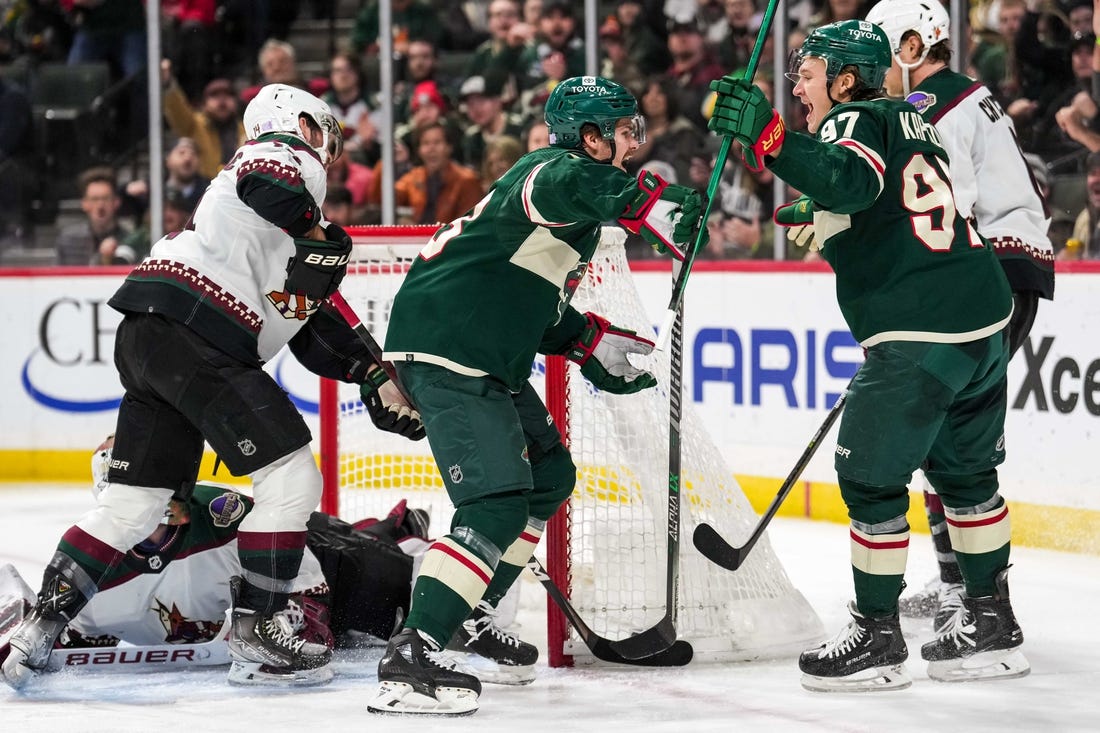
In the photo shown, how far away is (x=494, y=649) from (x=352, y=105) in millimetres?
4099

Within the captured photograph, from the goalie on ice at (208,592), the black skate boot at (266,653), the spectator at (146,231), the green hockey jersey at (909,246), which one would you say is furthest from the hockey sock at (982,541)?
the spectator at (146,231)

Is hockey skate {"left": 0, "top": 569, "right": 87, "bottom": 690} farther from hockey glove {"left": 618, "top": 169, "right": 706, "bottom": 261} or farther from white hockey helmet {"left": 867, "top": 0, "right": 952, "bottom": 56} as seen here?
white hockey helmet {"left": 867, "top": 0, "right": 952, "bottom": 56}

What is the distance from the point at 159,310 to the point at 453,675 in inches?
37.4

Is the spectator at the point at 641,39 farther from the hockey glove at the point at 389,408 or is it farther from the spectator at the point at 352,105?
the hockey glove at the point at 389,408

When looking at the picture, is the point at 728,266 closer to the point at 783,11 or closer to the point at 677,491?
the point at 783,11

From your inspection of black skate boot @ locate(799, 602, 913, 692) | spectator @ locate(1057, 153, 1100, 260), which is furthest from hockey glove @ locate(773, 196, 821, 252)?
spectator @ locate(1057, 153, 1100, 260)

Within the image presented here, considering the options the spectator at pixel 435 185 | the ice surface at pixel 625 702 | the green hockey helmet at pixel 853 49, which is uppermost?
the spectator at pixel 435 185

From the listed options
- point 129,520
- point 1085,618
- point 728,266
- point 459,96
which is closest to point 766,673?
point 1085,618

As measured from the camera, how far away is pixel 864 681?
3115mm

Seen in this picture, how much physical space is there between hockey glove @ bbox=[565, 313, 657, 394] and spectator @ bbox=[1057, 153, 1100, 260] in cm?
219

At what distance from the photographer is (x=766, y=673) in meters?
3.34

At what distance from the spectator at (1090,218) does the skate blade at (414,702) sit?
2854mm

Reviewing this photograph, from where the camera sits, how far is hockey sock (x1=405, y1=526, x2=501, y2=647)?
2.88m

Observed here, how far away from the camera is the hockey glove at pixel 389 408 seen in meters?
3.34
